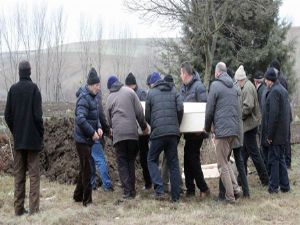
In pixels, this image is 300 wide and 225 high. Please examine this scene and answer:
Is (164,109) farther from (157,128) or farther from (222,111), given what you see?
(222,111)

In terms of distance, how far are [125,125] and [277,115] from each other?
96.8 inches

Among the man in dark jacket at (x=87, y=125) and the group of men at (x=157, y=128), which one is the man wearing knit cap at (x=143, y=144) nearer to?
the group of men at (x=157, y=128)

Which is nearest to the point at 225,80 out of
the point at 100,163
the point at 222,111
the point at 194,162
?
the point at 222,111

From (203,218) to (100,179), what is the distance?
111 inches

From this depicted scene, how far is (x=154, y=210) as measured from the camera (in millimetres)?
7344

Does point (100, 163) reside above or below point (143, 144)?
below

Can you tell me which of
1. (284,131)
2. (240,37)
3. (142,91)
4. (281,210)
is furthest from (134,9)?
(281,210)

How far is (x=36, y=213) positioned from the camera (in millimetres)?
7270

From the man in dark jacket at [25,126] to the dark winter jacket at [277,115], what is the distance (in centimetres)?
364

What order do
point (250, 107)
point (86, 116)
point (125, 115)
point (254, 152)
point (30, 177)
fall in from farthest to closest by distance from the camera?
1. point (254, 152)
2. point (250, 107)
3. point (125, 115)
4. point (86, 116)
5. point (30, 177)

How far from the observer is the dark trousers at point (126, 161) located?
791cm

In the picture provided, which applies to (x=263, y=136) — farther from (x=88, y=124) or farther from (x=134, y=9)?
(x=134, y=9)

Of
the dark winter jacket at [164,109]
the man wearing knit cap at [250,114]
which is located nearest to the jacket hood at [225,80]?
the dark winter jacket at [164,109]

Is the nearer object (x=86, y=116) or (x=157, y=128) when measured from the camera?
(x=86, y=116)
